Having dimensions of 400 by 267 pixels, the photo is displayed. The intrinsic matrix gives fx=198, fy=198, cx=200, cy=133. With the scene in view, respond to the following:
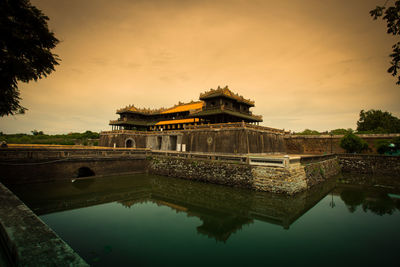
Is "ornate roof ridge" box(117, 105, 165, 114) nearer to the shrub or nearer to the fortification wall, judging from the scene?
the fortification wall

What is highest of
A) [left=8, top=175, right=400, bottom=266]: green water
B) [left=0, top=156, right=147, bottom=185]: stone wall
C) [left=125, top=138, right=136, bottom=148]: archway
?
[left=125, top=138, right=136, bottom=148]: archway

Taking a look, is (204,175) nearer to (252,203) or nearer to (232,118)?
(252,203)

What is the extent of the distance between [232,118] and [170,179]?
48.2 feet

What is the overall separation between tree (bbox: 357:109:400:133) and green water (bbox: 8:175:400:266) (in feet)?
137

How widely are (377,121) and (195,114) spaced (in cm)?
5230

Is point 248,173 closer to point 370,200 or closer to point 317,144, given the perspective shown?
point 370,200

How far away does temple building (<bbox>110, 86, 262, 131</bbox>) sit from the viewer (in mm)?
31773

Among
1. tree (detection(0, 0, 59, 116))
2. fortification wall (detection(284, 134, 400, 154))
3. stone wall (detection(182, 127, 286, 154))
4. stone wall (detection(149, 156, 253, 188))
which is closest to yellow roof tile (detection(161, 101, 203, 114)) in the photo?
stone wall (detection(182, 127, 286, 154))

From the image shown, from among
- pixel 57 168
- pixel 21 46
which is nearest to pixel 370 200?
pixel 21 46

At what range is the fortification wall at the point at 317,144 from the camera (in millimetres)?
37803

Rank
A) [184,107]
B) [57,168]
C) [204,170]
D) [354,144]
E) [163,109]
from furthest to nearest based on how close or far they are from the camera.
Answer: [163,109] → [184,107] → [354,144] → [204,170] → [57,168]

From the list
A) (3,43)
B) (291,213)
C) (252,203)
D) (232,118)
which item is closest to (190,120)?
(232,118)

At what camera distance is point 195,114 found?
33594mm

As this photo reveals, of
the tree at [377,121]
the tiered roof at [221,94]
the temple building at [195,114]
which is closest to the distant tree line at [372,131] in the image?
the tree at [377,121]
